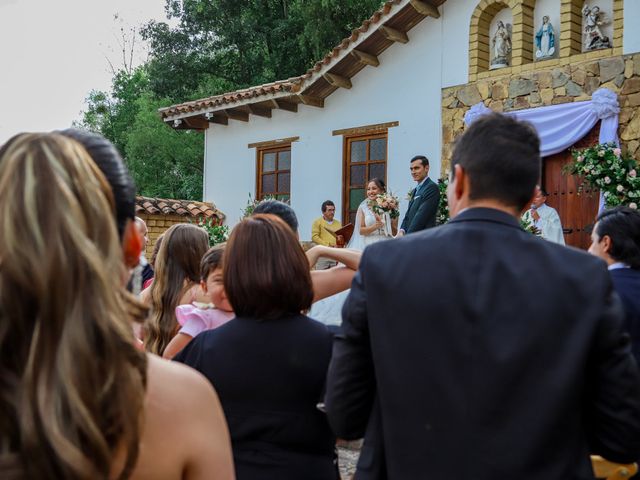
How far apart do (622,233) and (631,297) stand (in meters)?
0.38

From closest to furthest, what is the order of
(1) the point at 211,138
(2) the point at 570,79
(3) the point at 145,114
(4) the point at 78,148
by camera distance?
(4) the point at 78,148 → (2) the point at 570,79 → (1) the point at 211,138 → (3) the point at 145,114

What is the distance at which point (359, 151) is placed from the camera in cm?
1243

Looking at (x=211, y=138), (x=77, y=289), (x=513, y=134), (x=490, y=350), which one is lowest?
(x=490, y=350)

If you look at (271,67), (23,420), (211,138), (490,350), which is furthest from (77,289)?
(271,67)

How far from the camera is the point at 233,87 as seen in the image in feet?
68.3

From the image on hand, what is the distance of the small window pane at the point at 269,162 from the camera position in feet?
45.5

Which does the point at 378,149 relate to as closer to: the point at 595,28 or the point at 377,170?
the point at 377,170

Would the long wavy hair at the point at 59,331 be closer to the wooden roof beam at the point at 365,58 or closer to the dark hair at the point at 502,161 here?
the dark hair at the point at 502,161

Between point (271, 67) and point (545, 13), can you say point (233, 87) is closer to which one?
point (271, 67)

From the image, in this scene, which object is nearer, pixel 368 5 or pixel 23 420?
pixel 23 420

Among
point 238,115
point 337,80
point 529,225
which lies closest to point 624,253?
point 529,225

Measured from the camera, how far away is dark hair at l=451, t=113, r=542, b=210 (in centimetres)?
199

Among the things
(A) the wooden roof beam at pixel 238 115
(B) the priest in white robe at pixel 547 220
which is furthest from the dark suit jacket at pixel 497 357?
(A) the wooden roof beam at pixel 238 115

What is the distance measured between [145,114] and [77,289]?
2177cm
